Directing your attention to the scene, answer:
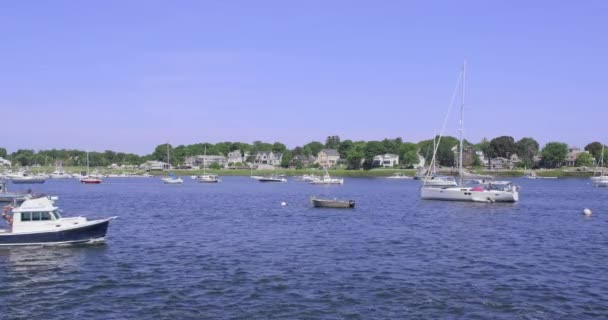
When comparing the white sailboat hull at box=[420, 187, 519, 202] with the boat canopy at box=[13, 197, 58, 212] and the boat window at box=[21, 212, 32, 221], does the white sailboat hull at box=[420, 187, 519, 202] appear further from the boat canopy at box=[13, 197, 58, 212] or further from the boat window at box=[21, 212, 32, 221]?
the boat window at box=[21, 212, 32, 221]

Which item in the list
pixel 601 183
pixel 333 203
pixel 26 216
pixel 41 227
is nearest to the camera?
pixel 26 216

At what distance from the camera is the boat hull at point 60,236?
128 ft

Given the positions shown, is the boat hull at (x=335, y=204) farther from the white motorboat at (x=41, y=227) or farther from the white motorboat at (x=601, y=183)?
the white motorboat at (x=601, y=183)

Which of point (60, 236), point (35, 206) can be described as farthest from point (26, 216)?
point (60, 236)

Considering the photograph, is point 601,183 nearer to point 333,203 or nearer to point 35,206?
point 333,203

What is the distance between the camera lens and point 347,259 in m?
36.3

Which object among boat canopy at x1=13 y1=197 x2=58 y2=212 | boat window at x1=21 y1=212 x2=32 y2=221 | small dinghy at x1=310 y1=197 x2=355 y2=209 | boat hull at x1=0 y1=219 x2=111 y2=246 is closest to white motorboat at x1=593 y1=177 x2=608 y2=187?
small dinghy at x1=310 y1=197 x2=355 y2=209

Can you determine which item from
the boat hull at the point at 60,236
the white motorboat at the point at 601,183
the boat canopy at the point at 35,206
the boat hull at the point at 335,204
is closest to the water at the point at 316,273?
the boat hull at the point at 60,236

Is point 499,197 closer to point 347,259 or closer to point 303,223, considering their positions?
A: point 303,223

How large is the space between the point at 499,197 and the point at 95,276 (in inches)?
2608

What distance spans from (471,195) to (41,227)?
63321 millimetres

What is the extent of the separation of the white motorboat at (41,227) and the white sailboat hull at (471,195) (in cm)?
5970

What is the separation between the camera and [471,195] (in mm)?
86438

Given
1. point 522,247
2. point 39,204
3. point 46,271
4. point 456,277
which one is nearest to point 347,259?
point 456,277
